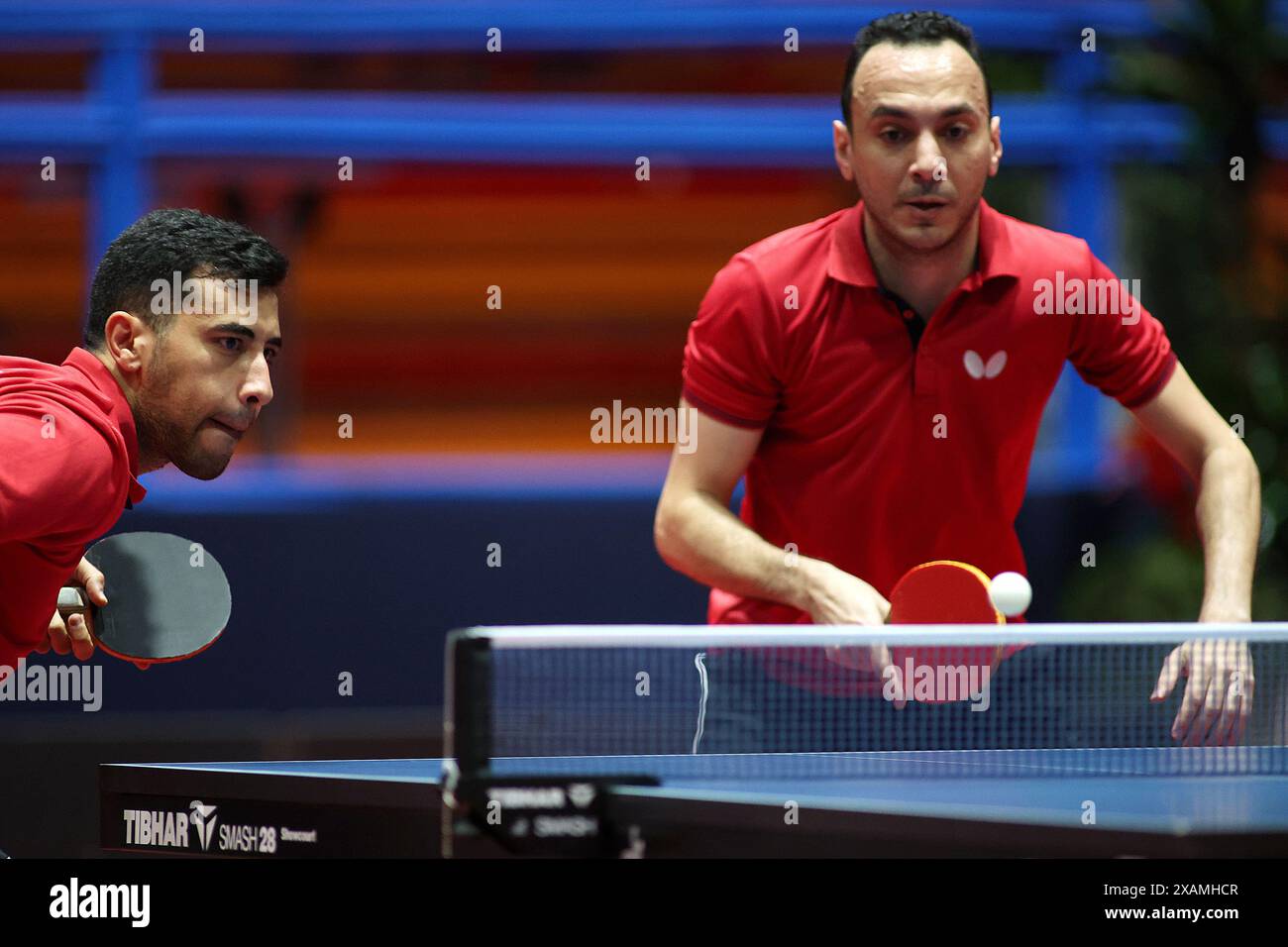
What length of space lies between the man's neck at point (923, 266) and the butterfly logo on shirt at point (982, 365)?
12 centimetres

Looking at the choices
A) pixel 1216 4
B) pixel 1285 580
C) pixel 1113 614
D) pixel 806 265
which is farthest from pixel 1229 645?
pixel 1216 4

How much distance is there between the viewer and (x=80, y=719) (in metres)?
5.26

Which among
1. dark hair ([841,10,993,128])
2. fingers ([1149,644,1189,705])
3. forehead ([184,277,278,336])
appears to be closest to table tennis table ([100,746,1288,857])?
fingers ([1149,644,1189,705])

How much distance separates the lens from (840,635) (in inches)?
85.1

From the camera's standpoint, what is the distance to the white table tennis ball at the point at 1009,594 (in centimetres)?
267

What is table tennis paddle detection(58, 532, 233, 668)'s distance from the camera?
116 inches

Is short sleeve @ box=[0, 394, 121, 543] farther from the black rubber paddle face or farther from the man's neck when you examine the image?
the man's neck

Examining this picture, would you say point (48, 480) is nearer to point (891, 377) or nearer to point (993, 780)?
point (993, 780)

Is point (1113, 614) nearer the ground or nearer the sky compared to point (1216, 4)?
nearer the ground

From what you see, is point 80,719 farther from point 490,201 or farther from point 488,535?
point 490,201

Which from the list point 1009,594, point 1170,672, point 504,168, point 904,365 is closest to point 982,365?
point 904,365

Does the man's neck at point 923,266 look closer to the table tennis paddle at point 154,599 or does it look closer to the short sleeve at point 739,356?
the short sleeve at point 739,356

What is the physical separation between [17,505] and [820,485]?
1.58m

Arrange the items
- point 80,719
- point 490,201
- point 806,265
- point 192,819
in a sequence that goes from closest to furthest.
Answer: point 192,819
point 806,265
point 80,719
point 490,201
